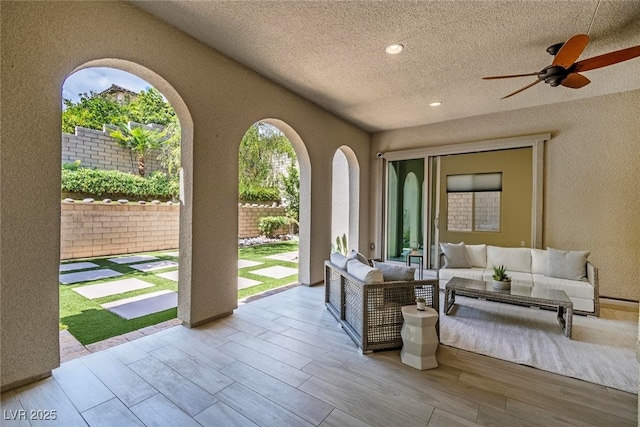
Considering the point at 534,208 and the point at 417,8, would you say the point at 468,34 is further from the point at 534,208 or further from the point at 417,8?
the point at 534,208

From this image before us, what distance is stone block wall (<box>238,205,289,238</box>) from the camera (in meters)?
10.1

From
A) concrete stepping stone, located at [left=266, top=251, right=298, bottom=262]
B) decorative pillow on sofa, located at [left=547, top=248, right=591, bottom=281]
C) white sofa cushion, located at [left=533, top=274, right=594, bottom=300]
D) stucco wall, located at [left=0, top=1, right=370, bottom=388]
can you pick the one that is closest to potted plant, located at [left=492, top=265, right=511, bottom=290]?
white sofa cushion, located at [left=533, top=274, right=594, bottom=300]

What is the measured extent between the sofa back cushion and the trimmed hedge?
8.96m

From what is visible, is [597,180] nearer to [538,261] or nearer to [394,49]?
[538,261]

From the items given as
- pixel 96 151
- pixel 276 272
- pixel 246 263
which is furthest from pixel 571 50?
pixel 96 151

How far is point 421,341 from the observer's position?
2318mm

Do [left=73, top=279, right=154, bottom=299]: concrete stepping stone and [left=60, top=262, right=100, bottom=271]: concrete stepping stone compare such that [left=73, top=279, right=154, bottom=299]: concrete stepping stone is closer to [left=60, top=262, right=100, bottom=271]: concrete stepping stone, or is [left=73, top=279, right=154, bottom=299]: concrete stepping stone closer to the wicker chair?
[left=60, top=262, right=100, bottom=271]: concrete stepping stone

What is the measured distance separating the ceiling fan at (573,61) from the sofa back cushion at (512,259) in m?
2.52

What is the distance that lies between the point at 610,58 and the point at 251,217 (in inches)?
378

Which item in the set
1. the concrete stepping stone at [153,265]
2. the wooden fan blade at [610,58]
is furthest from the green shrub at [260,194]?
the wooden fan blade at [610,58]

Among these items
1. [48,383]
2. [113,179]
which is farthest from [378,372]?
[113,179]

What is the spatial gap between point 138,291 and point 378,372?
12.1 feet

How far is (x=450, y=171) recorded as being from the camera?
579 cm

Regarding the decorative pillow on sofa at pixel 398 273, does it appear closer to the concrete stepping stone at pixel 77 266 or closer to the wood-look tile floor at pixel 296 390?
the wood-look tile floor at pixel 296 390
